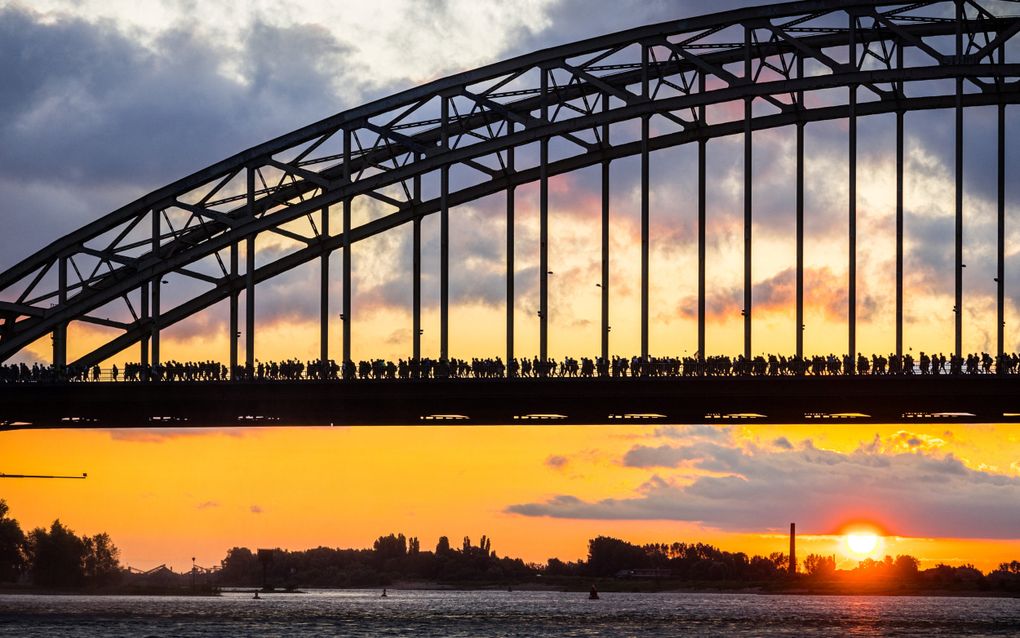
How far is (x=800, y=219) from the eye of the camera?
81688 mm

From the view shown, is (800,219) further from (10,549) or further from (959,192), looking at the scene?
(10,549)

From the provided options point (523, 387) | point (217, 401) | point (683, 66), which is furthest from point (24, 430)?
point (683, 66)

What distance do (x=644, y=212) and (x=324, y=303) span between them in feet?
54.3

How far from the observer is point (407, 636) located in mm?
79688

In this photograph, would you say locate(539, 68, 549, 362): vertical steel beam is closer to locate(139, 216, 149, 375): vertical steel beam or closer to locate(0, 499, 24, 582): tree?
locate(139, 216, 149, 375): vertical steel beam

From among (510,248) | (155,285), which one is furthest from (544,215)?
(155,285)

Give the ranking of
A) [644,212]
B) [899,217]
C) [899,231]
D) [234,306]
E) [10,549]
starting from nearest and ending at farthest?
[899,231] < [899,217] < [644,212] < [234,306] < [10,549]

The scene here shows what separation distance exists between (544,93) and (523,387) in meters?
15.8

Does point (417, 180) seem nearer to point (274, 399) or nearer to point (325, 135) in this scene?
point (325, 135)

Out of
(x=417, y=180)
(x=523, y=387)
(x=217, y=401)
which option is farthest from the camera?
(x=417, y=180)

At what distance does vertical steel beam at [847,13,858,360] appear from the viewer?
78875 mm

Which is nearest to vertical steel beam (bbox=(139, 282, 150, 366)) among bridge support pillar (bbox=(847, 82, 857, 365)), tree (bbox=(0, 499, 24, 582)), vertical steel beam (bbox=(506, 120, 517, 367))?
vertical steel beam (bbox=(506, 120, 517, 367))

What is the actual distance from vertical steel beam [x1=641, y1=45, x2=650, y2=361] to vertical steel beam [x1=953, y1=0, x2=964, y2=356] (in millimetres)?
13920

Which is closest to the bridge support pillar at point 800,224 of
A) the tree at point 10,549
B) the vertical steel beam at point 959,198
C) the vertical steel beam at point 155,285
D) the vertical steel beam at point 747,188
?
the vertical steel beam at point 747,188
